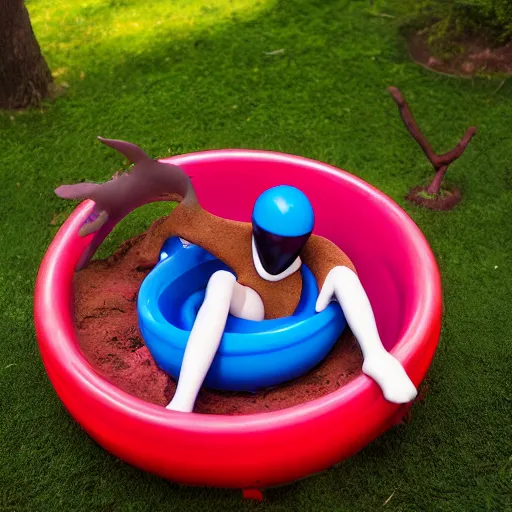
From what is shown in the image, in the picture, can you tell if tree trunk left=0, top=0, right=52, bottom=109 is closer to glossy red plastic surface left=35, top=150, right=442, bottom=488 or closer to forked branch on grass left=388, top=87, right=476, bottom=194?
glossy red plastic surface left=35, top=150, right=442, bottom=488

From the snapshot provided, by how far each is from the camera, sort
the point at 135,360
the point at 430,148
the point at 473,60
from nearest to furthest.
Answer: the point at 135,360
the point at 430,148
the point at 473,60

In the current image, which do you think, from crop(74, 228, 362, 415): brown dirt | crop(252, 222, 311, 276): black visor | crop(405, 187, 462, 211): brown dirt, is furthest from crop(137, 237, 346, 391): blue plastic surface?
crop(405, 187, 462, 211): brown dirt

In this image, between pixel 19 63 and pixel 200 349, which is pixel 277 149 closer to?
pixel 19 63

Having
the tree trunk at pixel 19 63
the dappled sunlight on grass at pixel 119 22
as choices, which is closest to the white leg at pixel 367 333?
the tree trunk at pixel 19 63

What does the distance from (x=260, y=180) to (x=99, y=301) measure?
0.92 m

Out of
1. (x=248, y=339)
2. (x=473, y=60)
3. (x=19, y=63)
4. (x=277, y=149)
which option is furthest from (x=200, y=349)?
(x=473, y=60)

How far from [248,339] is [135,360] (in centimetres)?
53

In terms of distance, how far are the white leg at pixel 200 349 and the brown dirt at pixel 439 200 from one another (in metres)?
1.66

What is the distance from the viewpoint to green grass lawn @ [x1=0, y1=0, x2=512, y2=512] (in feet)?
7.57

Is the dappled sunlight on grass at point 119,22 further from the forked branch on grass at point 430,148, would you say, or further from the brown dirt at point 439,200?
the brown dirt at point 439,200

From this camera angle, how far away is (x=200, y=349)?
2.11 m

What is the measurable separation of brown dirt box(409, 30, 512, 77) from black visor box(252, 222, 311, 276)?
2846mm

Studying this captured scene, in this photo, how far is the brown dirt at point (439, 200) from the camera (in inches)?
135

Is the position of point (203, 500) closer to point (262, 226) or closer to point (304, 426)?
point (304, 426)
